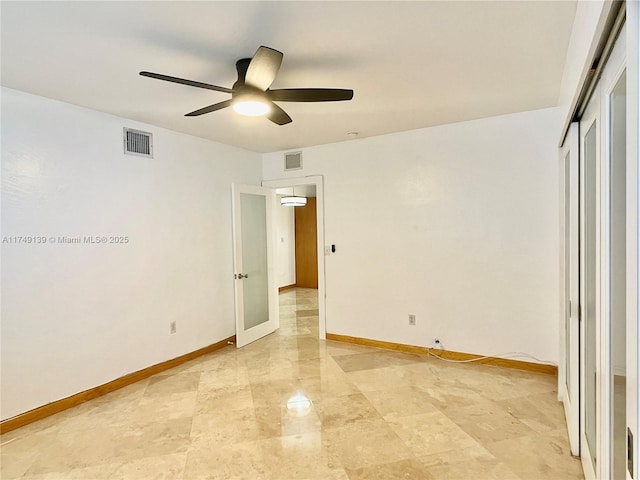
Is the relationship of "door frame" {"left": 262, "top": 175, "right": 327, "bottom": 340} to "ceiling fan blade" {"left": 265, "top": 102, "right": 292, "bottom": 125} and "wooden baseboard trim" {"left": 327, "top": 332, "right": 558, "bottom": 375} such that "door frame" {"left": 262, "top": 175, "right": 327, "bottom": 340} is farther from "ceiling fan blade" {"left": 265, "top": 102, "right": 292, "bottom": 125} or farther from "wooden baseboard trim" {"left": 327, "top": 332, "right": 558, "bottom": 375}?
"ceiling fan blade" {"left": 265, "top": 102, "right": 292, "bottom": 125}

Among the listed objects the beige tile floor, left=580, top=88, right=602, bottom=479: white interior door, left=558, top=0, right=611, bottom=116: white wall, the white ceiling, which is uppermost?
the white ceiling

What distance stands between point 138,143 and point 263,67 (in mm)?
2131

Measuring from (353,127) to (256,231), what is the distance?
1.92 m

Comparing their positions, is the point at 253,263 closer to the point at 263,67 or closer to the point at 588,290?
the point at 263,67

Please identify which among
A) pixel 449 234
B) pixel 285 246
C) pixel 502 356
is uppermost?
pixel 449 234

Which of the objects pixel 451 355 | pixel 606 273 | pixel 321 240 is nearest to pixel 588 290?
pixel 606 273

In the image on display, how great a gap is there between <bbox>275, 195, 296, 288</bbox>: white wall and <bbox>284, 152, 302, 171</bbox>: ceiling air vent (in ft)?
9.96

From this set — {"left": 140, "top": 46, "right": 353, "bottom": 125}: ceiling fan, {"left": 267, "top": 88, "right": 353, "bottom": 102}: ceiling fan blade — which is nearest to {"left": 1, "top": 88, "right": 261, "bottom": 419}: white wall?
{"left": 140, "top": 46, "right": 353, "bottom": 125}: ceiling fan

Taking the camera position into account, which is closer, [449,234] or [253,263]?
[449,234]

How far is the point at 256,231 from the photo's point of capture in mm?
4645

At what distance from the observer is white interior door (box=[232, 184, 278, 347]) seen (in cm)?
424

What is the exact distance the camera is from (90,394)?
2959 millimetres

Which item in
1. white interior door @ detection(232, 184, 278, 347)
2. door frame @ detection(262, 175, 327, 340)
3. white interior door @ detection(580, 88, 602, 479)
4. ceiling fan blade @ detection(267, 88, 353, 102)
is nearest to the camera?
white interior door @ detection(580, 88, 602, 479)

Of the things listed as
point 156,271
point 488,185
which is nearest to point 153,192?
point 156,271
